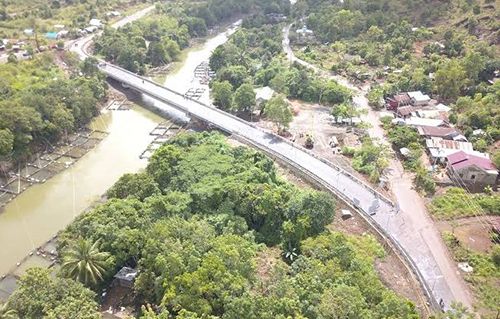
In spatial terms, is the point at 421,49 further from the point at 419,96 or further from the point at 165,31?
the point at 165,31

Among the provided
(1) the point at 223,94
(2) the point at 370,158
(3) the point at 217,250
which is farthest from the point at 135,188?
(2) the point at 370,158

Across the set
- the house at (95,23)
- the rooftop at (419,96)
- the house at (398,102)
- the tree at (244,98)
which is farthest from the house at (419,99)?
the house at (95,23)

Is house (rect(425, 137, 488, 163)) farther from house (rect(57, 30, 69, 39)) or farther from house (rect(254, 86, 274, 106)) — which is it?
house (rect(57, 30, 69, 39))

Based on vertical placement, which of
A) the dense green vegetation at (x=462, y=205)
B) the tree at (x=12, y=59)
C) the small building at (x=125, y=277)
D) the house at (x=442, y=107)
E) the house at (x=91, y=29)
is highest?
the small building at (x=125, y=277)

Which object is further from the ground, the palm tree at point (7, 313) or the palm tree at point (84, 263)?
the palm tree at point (7, 313)

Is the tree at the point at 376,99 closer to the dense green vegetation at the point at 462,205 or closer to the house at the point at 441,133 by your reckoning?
the house at the point at 441,133

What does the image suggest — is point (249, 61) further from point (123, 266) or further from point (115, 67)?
point (123, 266)

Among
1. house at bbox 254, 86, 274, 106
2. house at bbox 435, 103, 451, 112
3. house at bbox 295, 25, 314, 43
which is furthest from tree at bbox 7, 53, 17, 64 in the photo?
house at bbox 435, 103, 451, 112
